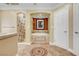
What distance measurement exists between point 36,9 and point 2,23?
2.00 feet

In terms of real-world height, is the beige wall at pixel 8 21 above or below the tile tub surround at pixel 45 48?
above

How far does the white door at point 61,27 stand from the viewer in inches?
82.6

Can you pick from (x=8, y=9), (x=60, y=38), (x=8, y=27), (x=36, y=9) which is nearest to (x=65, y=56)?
(x=60, y=38)

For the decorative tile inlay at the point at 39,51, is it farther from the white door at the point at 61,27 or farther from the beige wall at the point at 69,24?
the beige wall at the point at 69,24

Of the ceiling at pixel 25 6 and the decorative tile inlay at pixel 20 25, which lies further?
the decorative tile inlay at pixel 20 25

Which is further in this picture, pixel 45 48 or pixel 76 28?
pixel 45 48

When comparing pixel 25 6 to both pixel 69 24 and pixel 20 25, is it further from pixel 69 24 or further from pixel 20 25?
pixel 69 24

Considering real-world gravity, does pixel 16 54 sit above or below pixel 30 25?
below

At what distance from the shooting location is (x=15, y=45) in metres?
2.09

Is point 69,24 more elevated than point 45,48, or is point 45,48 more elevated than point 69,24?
point 69,24

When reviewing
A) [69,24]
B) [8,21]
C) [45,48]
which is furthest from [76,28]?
[8,21]

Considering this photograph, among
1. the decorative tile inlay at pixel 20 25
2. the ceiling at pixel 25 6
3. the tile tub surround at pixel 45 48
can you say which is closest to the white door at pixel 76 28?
the tile tub surround at pixel 45 48

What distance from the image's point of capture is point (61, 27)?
214 centimetres

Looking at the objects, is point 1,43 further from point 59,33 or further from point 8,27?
point 59,33
